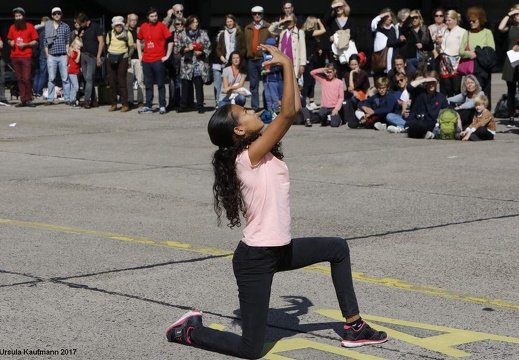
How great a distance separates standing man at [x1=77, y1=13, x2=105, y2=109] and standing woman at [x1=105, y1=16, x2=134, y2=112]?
0.40 meters

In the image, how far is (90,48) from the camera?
20516 mm

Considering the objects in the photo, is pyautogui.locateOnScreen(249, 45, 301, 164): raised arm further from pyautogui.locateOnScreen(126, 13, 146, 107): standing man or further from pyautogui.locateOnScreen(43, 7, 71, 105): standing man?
pyautogui.locateOnScreen(43, 7, 71, 105): standing man

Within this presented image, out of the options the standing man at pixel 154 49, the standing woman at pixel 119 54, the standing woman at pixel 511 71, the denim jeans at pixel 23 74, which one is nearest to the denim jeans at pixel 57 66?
the denim jeans at pixel 23 74

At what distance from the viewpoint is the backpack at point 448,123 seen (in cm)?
1486

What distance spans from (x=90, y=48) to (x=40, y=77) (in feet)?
13.0

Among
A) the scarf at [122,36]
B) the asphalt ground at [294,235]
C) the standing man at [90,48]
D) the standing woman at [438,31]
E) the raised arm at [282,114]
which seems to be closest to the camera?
the raised arm at [282,114]

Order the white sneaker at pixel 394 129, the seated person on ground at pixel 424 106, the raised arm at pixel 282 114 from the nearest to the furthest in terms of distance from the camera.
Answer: the raised arm at pixel 282 114 < the seated person on ground at pixel 424 106 < the white sneaker at pixel 394 129

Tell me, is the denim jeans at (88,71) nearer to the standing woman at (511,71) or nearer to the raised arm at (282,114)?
the standing woman at (511,71)

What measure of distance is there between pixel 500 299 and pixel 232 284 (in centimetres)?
166

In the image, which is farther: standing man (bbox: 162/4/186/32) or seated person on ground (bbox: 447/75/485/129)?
standing man (bbox: 162/4/186/32)

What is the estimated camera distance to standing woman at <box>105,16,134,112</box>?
778 inches

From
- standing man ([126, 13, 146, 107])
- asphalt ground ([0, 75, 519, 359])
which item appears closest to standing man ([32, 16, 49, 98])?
standing man ([126, 13, 146, 107])

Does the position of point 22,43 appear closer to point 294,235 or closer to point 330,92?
point 330,92

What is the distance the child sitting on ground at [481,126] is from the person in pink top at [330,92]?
2741 mm
